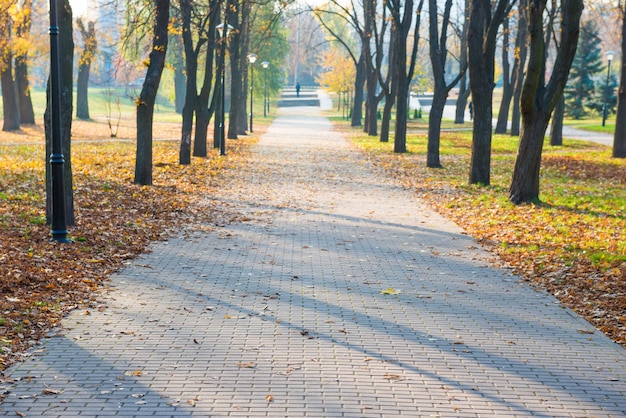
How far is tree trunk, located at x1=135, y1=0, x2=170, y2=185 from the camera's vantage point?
51.1ft

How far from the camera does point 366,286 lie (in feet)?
26.7

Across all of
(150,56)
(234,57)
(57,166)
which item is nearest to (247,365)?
(57,166)

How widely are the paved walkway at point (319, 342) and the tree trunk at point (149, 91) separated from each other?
19.3 ft

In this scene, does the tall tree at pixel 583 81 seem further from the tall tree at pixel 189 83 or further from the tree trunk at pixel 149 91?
the tree trunk at pixel 149 91

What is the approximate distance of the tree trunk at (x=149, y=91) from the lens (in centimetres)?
1556

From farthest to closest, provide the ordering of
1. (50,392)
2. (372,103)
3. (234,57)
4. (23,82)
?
(372,103) < (23,82) < (234,57) < (50,392)

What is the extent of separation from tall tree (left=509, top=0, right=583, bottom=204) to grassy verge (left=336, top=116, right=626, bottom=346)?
0.62m

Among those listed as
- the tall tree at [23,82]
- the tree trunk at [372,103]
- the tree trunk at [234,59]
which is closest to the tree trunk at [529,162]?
the tree trunk at [234,59]

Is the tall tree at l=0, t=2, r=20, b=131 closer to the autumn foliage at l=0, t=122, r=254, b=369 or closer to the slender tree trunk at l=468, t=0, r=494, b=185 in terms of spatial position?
the autumn foliage at l=0, t=122, r=254, b=369

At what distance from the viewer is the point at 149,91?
15.7 metres

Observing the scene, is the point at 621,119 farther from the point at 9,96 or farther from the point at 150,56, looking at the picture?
the point at 9,96

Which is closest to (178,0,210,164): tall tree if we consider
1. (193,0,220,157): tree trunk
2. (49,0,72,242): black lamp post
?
(193,0,220,157): tree trunk

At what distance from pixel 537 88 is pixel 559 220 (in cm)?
274

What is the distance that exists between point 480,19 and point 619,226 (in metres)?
6.55
